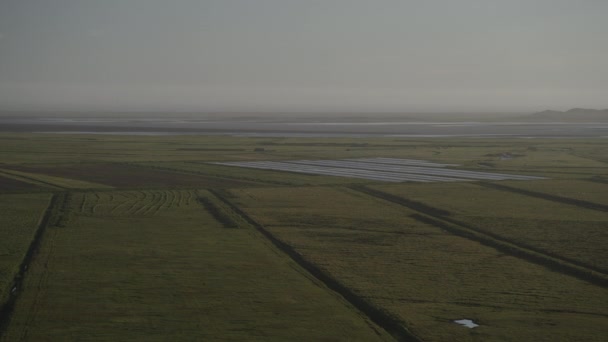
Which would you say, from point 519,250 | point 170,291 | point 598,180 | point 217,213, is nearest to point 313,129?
point 598,180

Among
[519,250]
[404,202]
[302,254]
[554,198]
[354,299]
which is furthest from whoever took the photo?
[554,198]

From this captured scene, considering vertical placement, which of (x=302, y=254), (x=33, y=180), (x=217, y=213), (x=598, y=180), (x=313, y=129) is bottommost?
(x=302, y=254)

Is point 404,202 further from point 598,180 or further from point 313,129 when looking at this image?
point 313,129

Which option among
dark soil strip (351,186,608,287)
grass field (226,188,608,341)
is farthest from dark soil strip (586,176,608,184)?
grass field (226,188,608,341)

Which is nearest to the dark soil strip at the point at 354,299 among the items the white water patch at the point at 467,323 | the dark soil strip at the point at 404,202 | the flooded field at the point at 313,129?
the white water patch at the point at 467,323

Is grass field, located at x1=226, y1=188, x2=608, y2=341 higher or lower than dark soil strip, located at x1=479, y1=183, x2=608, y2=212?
lower

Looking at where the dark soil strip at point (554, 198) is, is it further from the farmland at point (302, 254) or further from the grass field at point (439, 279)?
the grass field at point (439, 279)

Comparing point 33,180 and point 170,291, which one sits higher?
point 33,180

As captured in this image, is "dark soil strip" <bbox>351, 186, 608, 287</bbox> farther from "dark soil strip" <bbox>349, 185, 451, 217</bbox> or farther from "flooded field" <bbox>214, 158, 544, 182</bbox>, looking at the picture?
"flooded field" <bbox>214, 158, 544, 182</bbox>
